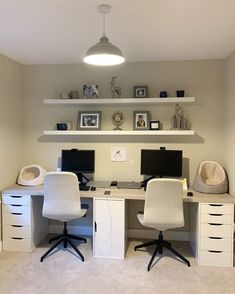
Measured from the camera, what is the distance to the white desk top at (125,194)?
320cm

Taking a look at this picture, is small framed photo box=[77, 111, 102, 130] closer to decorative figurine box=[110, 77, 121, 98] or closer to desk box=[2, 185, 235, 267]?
decorative figurine box=[110, 77, 121, 98]

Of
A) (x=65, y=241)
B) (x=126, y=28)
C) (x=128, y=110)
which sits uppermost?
(x=126, y=28)

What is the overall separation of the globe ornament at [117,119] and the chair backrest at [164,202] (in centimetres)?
123

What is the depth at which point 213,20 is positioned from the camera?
2.47 m

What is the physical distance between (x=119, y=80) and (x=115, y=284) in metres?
2.57

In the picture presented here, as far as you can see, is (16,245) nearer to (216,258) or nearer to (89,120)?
(89,120)

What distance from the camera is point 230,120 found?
3.50m

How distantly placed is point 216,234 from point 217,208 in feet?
0.96

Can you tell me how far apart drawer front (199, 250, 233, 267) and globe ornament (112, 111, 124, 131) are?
6.28 ft

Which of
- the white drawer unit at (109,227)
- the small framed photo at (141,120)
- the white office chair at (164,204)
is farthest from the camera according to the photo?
the small framed photo at (141,120)

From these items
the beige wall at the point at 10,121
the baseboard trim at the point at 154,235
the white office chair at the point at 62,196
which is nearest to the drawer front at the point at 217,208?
the baseboard trim at the point at 154,235

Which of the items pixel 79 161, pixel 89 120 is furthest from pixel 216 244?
pixel 89 120

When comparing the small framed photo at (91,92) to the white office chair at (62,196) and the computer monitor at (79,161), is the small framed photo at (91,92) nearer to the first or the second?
the computer monitor at (79,161)

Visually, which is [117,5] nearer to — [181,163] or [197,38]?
[197,38]
